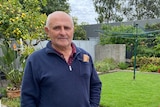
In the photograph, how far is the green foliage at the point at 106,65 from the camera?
12189 millimetres

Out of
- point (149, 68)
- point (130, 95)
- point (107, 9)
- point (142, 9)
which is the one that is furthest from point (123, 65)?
point (142, 9)

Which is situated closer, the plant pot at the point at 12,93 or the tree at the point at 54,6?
the plant pot at the point at 12,93

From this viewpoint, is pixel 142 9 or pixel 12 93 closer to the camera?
pixel 12 93

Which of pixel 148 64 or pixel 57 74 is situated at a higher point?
pixel 57 74

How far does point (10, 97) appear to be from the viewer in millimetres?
6109

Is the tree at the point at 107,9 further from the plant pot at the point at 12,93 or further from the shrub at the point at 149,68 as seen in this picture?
the plant pot at the point at 12,93

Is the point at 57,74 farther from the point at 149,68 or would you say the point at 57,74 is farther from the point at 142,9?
the point at 142,9

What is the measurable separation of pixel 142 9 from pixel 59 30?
1028 inches

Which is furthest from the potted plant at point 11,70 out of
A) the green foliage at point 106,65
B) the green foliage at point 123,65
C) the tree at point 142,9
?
the tree at point 142,9

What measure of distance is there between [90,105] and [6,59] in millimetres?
4737

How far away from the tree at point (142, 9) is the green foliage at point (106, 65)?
45.7 ft

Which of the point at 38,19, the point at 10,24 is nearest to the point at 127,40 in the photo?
the point at 38,19

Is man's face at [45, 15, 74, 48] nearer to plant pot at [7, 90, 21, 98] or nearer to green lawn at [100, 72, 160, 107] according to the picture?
green lawn at [100, 72, 160, 107]

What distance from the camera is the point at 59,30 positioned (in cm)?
182
